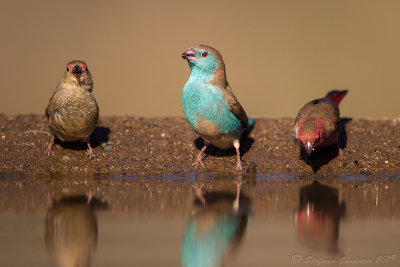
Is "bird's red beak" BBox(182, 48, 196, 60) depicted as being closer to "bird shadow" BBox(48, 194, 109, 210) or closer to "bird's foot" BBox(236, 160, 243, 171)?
"bird's foot" BBox(236, 160, 243, 171)

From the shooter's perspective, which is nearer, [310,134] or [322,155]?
[310,134]

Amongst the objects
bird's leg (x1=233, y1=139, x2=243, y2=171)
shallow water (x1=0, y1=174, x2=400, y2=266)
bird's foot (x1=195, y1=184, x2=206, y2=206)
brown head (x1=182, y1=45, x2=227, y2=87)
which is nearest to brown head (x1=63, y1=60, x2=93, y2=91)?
brown head (x1=182, y1=45, x2=227, y2=87)

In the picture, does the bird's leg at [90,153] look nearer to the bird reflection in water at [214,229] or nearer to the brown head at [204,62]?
the brown head at [204,62]

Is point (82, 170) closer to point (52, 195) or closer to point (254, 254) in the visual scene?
point (52, 195)

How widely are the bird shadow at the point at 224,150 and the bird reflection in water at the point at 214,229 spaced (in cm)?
187

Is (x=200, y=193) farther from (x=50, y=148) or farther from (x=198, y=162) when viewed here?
(x=50, y=148)

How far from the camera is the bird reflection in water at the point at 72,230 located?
12.3 ft

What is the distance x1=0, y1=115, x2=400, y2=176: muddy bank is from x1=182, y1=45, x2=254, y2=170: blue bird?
337 millimetres

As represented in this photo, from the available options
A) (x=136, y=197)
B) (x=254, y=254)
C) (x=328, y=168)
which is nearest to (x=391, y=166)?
(x=328, y=168)

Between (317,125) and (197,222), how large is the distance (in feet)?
8.55

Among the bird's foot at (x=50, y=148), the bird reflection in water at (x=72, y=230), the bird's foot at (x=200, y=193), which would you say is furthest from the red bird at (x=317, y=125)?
the bird's foot at (x=50, y=148)

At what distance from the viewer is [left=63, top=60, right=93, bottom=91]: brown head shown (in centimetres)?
698

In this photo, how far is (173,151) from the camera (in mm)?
7293

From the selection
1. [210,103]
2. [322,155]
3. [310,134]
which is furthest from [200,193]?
[322,155]
